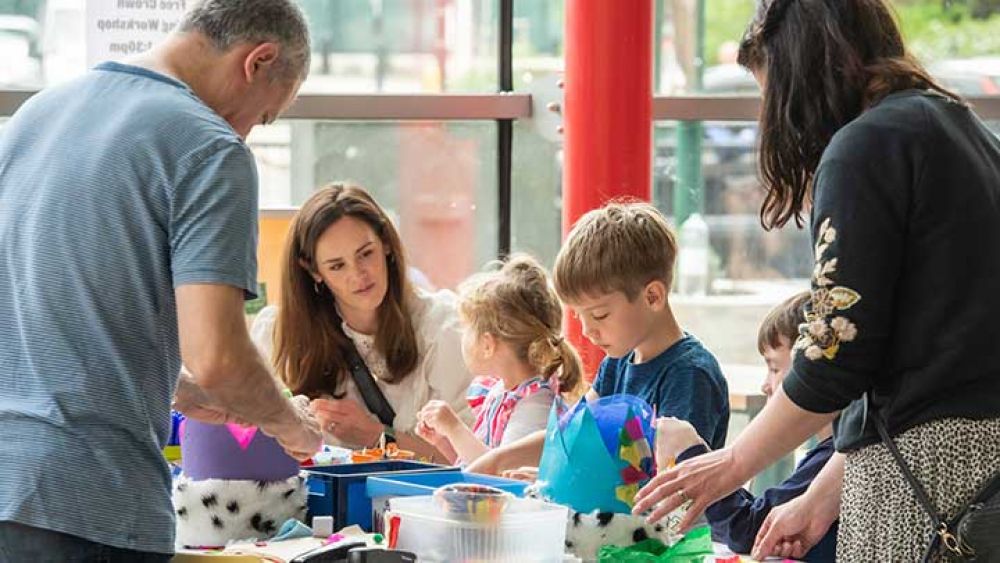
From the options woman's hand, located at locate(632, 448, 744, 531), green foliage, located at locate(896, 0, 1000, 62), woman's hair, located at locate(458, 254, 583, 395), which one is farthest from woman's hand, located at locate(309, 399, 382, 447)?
green foliage, located at locate(896, 0, 1000, 62)

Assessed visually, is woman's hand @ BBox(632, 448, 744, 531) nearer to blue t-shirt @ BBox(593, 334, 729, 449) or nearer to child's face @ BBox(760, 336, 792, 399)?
blue t-shirt @ BBox(593, 334, 729, 449)

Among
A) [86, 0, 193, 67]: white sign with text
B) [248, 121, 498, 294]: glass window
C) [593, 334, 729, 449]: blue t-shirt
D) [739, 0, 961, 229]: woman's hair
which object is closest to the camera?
[739, 0, 961, 229]: woman's hair

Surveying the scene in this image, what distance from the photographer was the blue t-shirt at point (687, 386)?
9.74ft

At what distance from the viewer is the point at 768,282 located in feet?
19.8

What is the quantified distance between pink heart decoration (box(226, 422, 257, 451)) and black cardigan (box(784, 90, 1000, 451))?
998mm

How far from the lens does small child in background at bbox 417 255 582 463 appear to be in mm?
3463

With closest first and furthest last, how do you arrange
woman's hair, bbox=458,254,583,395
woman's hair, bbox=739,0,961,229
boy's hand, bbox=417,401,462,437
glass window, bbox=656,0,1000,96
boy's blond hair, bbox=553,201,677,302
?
woman's hair, bbox=739,0,961,229 < boy's blond hair, bbox=553,201,677,302 < boy's hand, bbox=417,401,462,437 < woman's hair, bbox=458,254,583,395 < glass window, bbox=656,0,1000,96

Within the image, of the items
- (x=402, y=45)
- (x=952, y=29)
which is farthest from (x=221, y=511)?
(x=952, y=29)

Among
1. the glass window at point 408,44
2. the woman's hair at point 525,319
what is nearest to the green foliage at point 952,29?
the glass window at point 408,44

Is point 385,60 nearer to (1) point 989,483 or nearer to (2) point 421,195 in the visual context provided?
(2) point 421,195

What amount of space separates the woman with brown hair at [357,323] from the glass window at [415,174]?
1.62 meters

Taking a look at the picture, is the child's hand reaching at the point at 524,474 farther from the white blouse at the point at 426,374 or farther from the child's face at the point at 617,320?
the white blouse at the point at 426,374

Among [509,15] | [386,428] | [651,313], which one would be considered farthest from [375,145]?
[651,313]

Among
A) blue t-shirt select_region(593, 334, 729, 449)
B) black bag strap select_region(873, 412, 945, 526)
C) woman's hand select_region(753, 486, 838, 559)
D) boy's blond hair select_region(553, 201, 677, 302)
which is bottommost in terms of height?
woman's hand select_region(753, 486, 838, 559)
